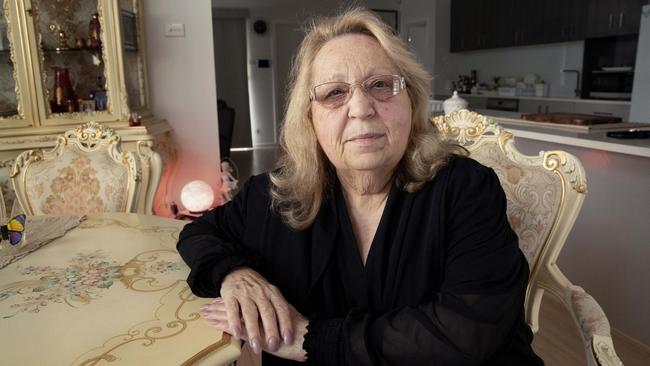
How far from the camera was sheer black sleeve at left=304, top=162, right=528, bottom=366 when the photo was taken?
0.89 m

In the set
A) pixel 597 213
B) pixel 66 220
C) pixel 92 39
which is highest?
pixel 92 39

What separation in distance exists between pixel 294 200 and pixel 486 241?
17.6 inches

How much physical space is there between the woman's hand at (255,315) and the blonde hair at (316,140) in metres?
0.21

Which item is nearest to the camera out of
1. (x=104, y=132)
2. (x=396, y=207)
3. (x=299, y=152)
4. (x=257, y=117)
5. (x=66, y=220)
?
(x=396, y=207)

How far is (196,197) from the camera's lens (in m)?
3.19

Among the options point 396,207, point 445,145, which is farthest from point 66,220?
point 445,145

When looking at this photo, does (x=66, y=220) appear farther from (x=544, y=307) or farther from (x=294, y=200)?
(x=544, y=307)

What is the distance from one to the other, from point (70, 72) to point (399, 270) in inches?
110

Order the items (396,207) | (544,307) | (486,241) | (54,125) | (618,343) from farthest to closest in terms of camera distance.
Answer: (54,125) → (544,307) → (618,343) → (396,207) → (486,241)

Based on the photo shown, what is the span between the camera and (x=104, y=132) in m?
1.92

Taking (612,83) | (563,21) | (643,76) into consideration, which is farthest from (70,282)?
(563,21)

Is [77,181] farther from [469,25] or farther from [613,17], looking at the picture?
[469,25]

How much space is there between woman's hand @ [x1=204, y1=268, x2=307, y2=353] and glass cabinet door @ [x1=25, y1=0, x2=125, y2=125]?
230 cm

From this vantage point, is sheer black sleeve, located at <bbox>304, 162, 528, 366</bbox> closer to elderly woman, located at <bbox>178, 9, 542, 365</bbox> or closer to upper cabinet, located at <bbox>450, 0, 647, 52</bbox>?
elderly woman, located at <bbox>178, 9, 542, 365</bbox>
